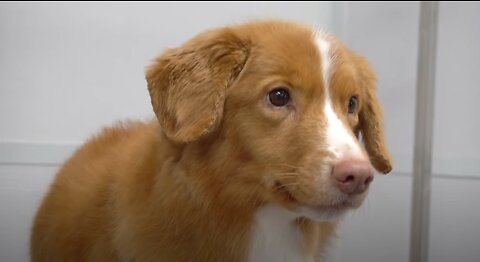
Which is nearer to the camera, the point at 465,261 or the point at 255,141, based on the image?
the point at 255,141

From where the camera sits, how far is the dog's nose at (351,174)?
1077 millimetres

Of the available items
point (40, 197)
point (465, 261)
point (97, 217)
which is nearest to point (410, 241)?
point (465, 261)

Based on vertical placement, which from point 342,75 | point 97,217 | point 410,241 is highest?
point 342,75

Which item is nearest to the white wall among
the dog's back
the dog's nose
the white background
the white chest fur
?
the white background

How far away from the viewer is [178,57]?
130cm

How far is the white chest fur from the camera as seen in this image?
1.31 meters

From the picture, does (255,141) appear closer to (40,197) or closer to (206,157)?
(206,157)

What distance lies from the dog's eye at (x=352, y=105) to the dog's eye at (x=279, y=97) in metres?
0.18

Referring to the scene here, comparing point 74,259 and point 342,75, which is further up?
point 342,75

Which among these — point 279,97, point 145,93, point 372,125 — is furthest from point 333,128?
point 145,93

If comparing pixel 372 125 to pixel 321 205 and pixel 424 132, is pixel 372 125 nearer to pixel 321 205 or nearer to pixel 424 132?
pixel 321 205

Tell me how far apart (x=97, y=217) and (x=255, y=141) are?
494 millimetres

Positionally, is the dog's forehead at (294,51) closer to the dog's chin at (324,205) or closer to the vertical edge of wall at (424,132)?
the dog's chin at (324,205)

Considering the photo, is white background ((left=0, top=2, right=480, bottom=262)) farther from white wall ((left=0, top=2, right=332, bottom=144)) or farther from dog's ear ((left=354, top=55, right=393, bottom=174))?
dog's ear ((left=354, top=55, right=393, bottom=174))
